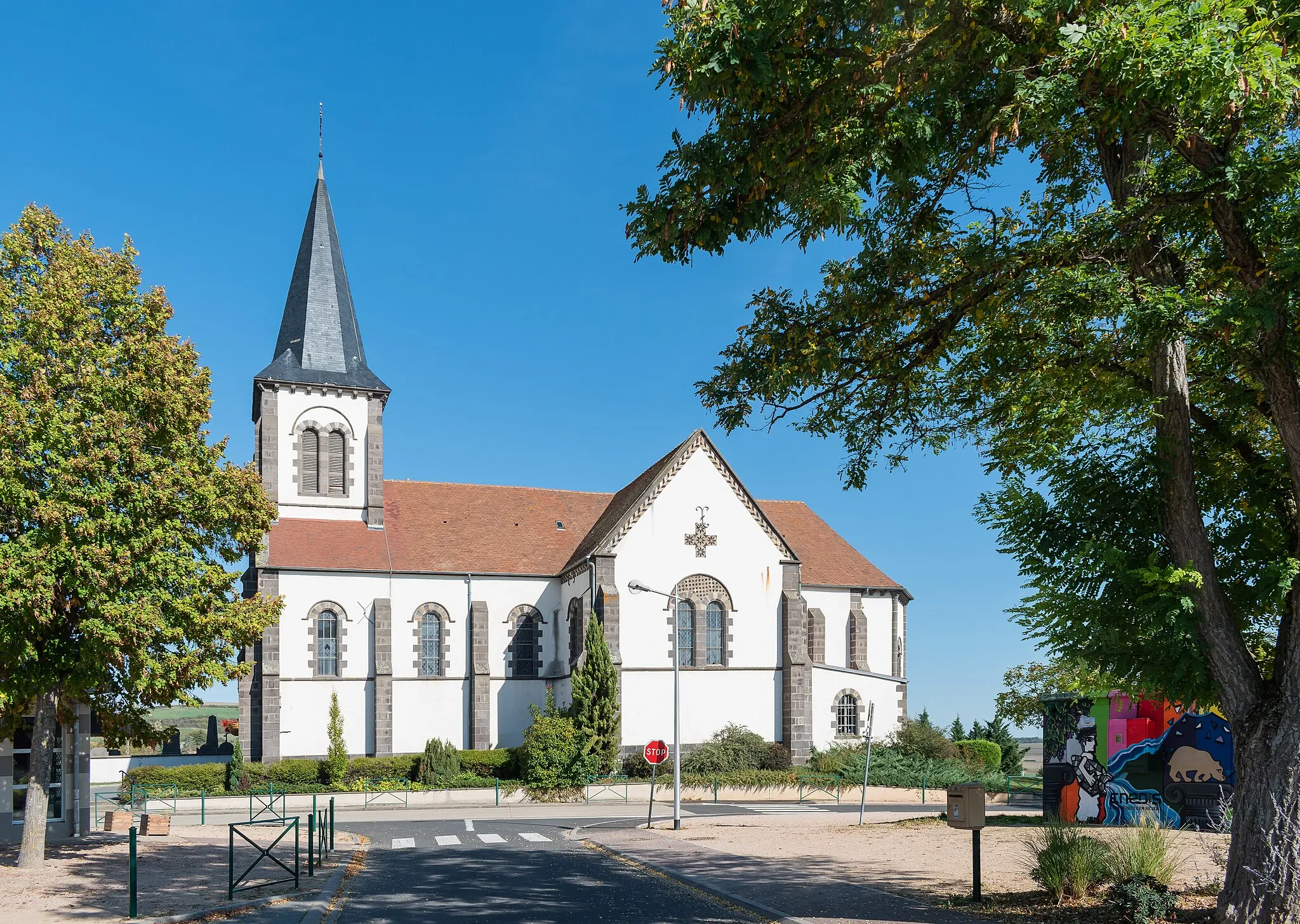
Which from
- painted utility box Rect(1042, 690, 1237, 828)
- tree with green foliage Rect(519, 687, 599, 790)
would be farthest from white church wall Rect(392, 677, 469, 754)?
painted utility box Rect(1042, 690, 1237, 828)

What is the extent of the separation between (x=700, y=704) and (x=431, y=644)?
10.1 metres

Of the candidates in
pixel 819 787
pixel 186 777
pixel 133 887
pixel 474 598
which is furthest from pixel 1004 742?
pixel 133 887

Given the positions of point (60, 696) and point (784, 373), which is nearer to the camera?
point (784, 373)

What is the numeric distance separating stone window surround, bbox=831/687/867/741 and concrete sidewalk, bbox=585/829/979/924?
73.4 ft

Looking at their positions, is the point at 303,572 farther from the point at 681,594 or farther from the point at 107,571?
the point at 107,571

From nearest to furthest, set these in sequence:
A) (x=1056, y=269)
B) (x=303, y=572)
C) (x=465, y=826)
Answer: (x=1056, y=269)
(x=465, y=826)
(x=303, y=572)

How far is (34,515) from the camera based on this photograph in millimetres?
16172

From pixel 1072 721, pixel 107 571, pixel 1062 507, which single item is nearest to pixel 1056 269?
pixel 1062 507

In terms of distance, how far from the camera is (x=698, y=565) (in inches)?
1559

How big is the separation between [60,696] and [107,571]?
322 cm

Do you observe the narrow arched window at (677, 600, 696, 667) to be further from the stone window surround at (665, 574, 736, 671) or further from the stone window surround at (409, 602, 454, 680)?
the stone window surround at (409, 602, 454, 680)

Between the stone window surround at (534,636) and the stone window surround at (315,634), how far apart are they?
589 centimetres

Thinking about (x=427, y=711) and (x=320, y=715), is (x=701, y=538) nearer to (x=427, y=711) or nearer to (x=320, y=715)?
(x=427, y=711)

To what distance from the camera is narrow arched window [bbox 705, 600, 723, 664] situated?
130 ft
